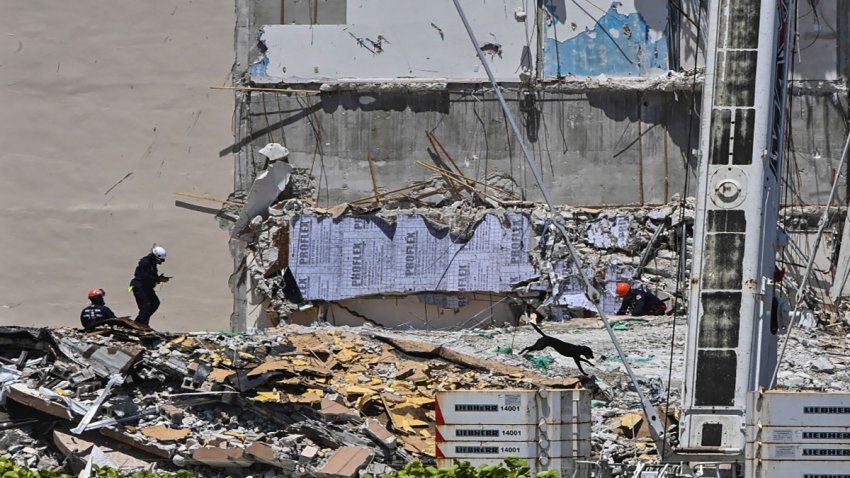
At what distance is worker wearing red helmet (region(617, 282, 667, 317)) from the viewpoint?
857 inches

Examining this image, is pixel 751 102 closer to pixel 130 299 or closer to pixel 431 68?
pixel 431 68

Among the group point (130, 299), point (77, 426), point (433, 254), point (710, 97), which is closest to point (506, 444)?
point (710, 97)

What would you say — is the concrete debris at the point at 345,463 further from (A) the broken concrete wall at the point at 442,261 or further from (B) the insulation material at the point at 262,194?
(B) the insulation material at the point at 262,194

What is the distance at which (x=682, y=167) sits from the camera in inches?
969

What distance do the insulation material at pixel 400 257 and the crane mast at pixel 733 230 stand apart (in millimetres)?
9938

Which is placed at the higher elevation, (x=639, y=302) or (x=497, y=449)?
(x=639, y=302)

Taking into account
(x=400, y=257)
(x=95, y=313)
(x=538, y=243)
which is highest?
(x=538, y=243)

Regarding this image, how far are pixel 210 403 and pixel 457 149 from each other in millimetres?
8882

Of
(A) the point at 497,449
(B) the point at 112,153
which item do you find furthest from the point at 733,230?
(B) the point at 112,153

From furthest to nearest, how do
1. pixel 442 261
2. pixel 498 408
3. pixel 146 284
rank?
pixel 442 261, pixel 146 284, pixel 498 408

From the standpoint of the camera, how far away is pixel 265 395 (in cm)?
1659

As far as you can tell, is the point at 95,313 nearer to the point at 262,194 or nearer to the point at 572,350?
the point at 262,194

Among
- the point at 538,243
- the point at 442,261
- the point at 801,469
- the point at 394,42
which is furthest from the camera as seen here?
the point at 394,42

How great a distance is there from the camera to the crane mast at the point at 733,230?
520 inches
